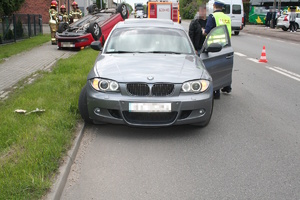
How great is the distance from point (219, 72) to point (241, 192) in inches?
144

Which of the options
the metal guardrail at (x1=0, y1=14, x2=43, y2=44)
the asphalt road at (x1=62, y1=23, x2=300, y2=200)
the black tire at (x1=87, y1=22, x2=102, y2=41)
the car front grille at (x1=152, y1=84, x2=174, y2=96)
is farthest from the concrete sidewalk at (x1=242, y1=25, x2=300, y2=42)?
the car front grille at (x1=152, y1=84, x2=174, y2=96)

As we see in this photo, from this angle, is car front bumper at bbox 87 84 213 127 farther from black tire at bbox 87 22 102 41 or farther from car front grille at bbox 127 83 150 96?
black tire at bbox 87 22 102 41

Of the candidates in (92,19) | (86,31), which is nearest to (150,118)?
(86,31)

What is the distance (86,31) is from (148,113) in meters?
13.1

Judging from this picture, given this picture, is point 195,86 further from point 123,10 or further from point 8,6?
point 8,6

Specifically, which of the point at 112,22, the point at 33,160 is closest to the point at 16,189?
the point at 33,160

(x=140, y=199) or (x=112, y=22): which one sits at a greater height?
(x=112, y=22)

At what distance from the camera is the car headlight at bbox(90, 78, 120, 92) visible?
5246mm

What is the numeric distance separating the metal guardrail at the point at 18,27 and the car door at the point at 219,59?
13.8m

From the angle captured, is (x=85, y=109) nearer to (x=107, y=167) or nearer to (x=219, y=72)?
(x=107, y=167)

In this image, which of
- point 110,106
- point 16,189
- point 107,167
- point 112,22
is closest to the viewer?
point 16,189

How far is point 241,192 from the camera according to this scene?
149 inches

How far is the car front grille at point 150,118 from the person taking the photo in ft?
17.2

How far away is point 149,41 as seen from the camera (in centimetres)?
664
